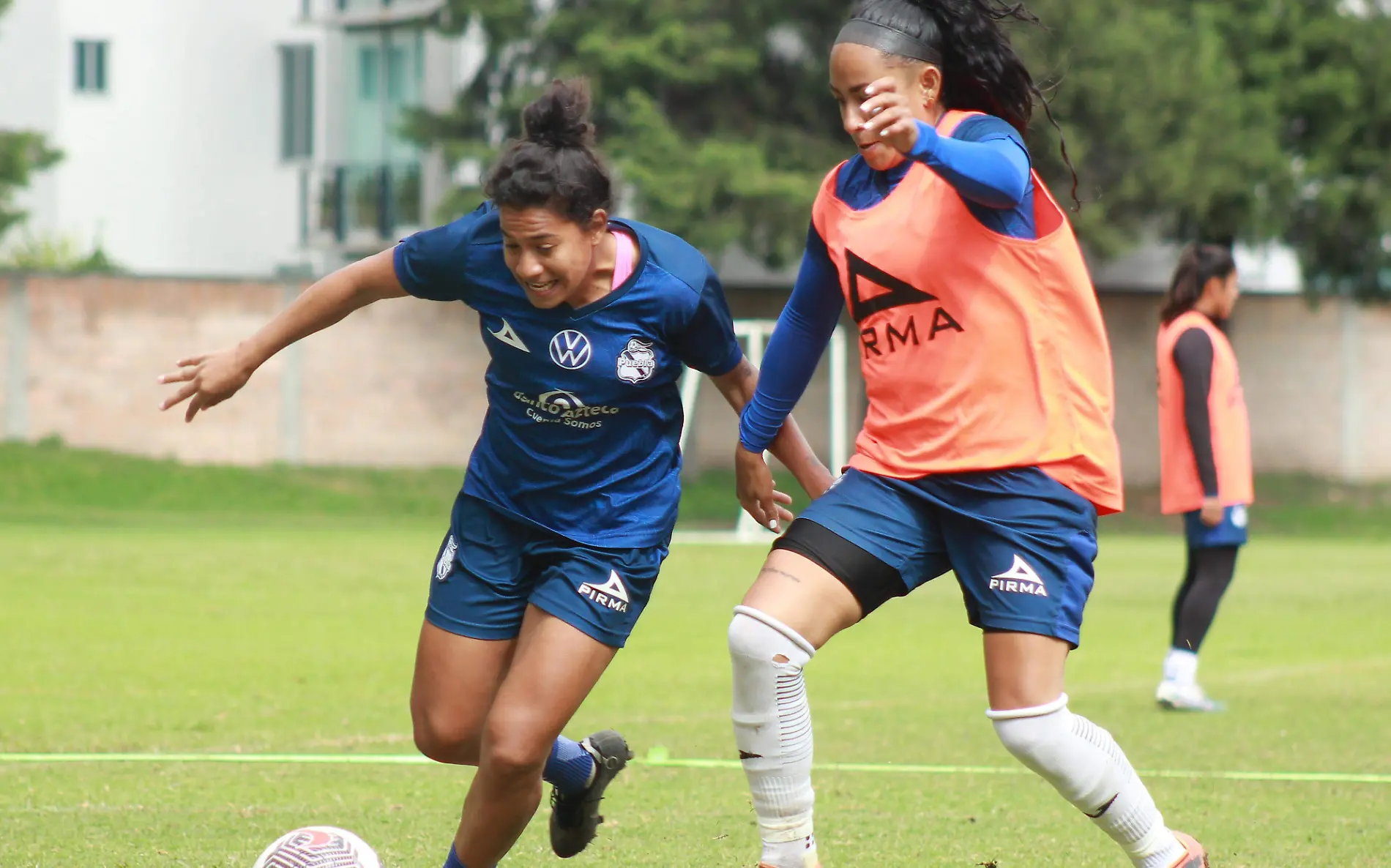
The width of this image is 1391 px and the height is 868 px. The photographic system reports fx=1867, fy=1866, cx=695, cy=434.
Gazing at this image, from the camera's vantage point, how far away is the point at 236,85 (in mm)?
42031

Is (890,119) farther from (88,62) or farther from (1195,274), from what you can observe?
(88,62)

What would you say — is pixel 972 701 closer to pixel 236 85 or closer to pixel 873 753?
pixel 873 753

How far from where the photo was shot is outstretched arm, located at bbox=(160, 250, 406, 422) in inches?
206

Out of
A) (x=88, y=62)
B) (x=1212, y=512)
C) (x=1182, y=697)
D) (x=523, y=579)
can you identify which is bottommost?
(x=88, y=62)

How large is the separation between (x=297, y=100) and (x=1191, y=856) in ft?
129

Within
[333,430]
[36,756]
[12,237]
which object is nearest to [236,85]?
[12,237]

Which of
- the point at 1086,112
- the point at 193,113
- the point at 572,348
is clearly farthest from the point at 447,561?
the point at 193,113

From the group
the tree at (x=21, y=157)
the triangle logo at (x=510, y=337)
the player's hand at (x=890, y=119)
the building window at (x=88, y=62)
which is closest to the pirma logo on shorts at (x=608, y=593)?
the triangle logo at (x=510, y=337)

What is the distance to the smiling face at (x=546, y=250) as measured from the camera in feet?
15.9

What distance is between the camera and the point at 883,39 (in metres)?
4.64

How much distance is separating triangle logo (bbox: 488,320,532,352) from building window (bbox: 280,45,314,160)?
3771 cm

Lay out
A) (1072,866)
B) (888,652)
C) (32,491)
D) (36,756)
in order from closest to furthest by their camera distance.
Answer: (1072,866), (36,756), (888,652), (32,491)

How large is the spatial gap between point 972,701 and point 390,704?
3034mm

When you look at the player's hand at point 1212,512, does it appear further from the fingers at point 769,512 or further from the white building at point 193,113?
the white building at point 193,113
